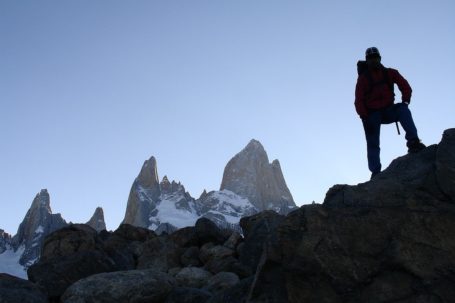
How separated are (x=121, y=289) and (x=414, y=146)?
7.70 m

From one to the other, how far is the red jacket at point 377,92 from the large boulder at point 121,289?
21.7 ft

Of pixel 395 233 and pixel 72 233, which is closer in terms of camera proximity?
pixel 395 233

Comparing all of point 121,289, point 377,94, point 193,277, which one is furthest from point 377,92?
point 193,277

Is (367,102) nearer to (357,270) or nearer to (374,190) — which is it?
(374,190)

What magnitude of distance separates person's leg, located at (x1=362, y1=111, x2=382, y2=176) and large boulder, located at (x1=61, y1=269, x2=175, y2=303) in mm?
6040

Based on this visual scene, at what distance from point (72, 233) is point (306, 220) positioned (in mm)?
18502

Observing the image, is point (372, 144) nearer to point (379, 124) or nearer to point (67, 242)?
point (379, 124)

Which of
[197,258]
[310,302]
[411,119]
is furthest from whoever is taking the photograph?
[197,258]

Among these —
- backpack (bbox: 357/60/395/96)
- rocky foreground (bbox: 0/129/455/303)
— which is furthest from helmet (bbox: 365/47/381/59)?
rocky foreground (bbox: 0/129/455/303)

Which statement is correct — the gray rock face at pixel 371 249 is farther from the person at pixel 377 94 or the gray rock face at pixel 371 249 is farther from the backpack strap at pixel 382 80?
the backpack strap at pixel 382 80

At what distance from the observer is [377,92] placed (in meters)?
10.4

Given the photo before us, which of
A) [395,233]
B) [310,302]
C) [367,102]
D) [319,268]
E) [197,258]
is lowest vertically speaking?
[310,302]

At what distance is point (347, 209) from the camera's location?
24.2 ft

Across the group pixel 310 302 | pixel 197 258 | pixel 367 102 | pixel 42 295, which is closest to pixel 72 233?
pixel 197 258
